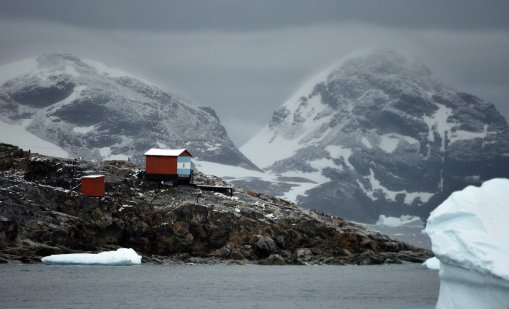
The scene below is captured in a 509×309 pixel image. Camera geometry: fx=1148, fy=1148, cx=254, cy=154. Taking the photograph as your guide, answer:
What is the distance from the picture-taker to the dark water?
4338 inches

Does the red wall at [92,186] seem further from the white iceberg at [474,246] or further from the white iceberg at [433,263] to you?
the white iceberg at [474,246]

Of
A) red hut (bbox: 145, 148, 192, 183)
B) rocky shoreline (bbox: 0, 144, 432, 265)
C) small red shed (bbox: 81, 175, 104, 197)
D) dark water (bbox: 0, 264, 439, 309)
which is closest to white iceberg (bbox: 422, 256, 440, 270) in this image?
dark water (bbox: 0, 264, 439, 309)

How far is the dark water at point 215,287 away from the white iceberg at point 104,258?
1123 mm

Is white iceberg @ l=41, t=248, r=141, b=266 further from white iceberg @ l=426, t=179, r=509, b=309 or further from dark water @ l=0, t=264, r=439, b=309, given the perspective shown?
white iceberg @ l=426, t=179, r=509, b=309

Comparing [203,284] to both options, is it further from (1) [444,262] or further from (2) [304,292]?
(1) [444,262]

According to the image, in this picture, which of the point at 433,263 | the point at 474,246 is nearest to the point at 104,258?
the point at 433,263

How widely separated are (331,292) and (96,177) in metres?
50.4

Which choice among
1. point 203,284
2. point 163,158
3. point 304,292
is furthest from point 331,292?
point 163,158

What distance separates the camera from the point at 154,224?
159 metres

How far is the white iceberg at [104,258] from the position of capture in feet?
481

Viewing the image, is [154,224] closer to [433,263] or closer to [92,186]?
[92,186]

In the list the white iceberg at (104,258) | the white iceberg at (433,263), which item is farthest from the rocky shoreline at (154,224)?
the white iceberg at (433,263)

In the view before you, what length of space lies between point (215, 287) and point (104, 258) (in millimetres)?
26061

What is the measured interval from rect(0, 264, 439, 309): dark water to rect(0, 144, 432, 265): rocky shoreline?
407 cm
